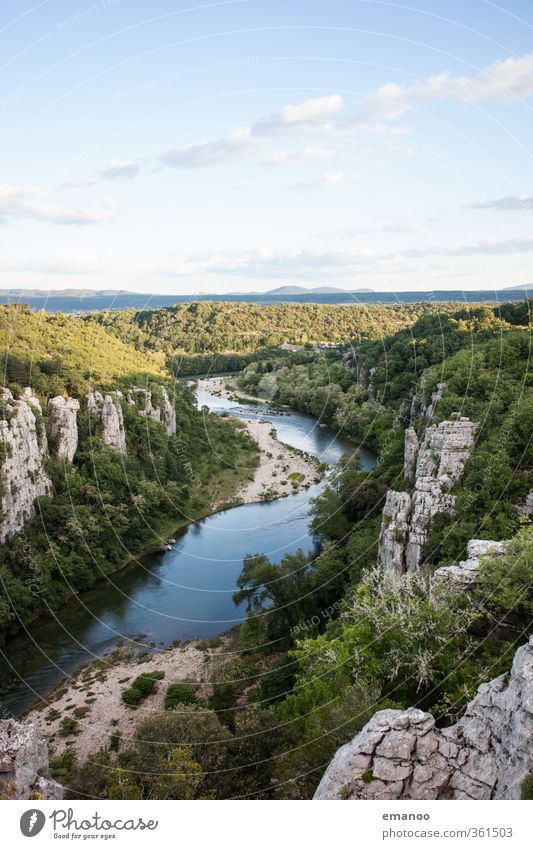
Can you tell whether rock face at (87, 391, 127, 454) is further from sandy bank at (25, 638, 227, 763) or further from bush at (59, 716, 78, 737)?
bush at (59, 716, 78, 737)

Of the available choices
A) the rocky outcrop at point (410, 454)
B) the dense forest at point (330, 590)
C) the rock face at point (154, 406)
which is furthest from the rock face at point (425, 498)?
the rock face at point (154, 406)

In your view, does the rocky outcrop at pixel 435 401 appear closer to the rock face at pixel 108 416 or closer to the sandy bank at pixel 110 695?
the sandy bank at pixel 110 695

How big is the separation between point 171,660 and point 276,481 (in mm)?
28730

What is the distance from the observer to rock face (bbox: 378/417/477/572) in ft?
81.5

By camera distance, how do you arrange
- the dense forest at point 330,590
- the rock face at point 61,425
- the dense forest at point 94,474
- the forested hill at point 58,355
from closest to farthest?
the dense forest at point 330,590 < the dense forest at point 94,474 < the rock face at point 61,425 < the forested hill at point 58,355

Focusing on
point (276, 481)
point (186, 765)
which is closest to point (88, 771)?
point (186, 765)

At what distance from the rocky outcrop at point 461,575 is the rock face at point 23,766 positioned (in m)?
11.6

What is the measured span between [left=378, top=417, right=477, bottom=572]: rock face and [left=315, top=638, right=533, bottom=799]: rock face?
12105 mm

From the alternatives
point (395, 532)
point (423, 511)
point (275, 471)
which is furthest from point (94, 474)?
point (423, 511)

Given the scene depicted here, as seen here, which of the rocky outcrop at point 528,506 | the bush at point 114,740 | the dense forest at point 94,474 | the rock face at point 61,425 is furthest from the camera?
the rock face at point 61,425

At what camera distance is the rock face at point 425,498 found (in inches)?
977

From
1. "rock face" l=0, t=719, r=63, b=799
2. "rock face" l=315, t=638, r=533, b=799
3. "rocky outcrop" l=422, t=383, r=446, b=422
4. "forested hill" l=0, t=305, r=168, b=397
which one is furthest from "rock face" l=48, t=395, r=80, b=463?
"rock face" l=315, t=638, r=533, b=799

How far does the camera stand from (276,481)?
55.6 meters

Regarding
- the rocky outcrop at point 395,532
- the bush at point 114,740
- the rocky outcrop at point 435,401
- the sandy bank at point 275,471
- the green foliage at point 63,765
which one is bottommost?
the bush at point 114,740
